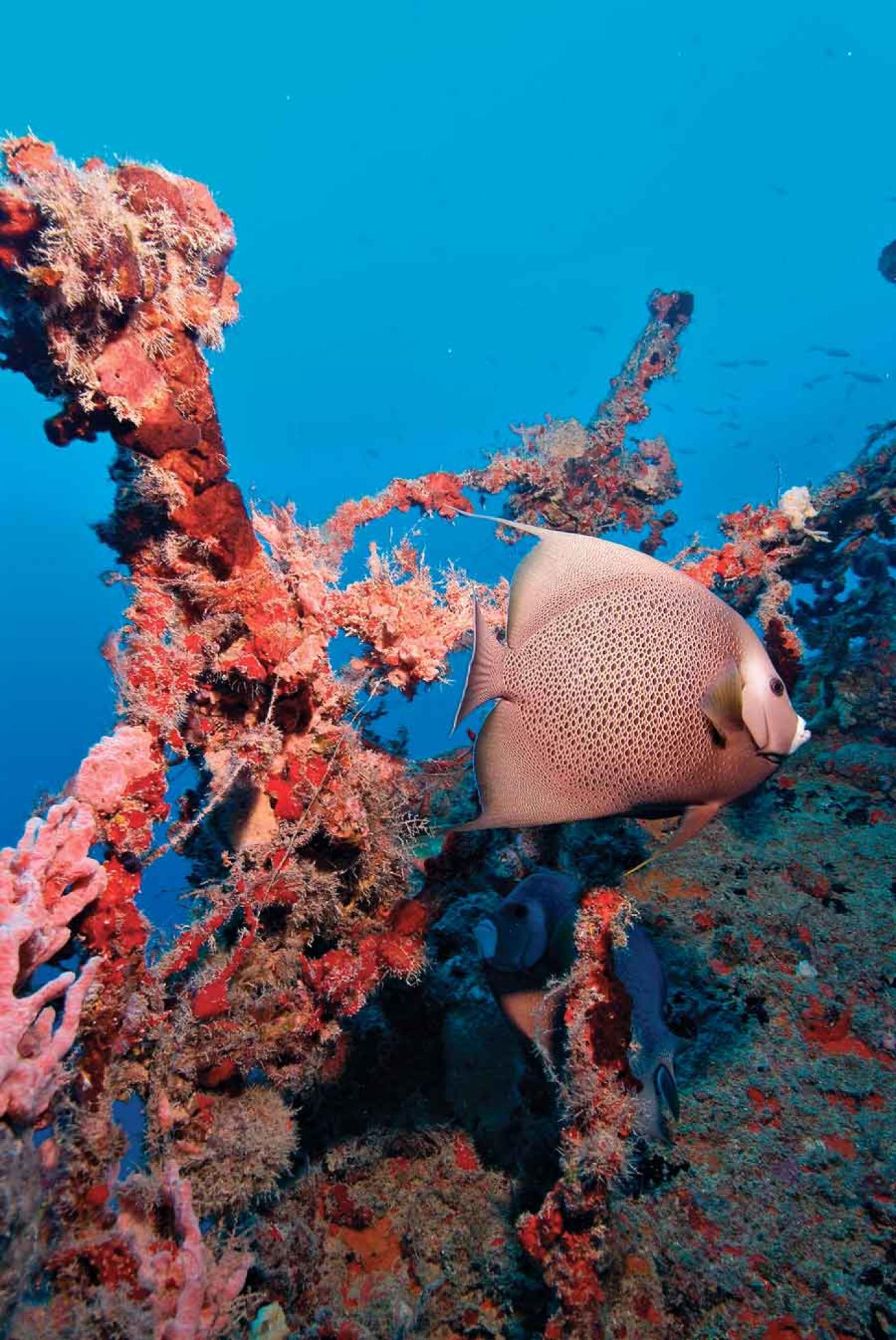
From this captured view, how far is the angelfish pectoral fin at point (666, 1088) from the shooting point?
8.50ft

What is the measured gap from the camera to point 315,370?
106 meters

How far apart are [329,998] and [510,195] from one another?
14302 centimetres

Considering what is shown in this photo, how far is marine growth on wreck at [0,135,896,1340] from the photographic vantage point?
86.7 inches

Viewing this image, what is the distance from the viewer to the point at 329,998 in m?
2.90

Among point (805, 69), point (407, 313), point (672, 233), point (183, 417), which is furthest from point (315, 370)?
point (183, 417)

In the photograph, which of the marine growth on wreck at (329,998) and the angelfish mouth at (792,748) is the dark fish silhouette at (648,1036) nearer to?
the marine growth on wreck at (329,998)

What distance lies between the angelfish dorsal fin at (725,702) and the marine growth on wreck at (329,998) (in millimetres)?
603

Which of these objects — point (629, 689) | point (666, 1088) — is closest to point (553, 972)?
point (666, 1088)

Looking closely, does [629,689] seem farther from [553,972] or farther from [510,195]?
[510,195]

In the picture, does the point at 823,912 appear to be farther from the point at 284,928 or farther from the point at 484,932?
the point at 284,928

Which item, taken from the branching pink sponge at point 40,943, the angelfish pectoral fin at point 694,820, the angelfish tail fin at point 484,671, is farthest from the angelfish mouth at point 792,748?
the branching pink sponge at point 40,943

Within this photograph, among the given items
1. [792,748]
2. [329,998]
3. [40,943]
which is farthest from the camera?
→ [329,998]

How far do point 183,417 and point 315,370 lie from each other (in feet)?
383

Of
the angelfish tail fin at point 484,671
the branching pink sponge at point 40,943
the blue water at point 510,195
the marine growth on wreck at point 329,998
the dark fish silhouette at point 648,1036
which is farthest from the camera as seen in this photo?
the blue water at point 510,195
